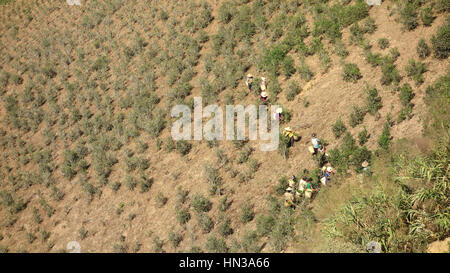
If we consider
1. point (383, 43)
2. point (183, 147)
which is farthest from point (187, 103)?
point (383, 43)

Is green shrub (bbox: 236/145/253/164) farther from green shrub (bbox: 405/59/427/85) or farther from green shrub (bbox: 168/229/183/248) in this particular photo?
green shrub (bbox: 405/59/427/85)

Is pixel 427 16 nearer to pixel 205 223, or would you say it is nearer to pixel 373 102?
pixel 373 102

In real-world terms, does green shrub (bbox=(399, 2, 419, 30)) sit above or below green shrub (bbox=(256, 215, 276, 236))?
above

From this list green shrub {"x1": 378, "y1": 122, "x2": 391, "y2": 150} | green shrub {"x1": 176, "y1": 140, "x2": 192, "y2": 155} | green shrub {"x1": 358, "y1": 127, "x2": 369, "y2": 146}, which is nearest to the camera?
green shrub {"x1": 378, "y1": 122, "x2": 391, "y2": 150}

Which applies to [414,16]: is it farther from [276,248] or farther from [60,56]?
[60,56]

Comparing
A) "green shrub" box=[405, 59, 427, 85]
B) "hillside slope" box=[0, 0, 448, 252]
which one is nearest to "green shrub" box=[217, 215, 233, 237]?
"hillside slope" box=[0, 0, 448, 252]

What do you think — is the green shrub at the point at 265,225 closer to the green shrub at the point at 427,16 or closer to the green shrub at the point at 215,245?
the green shrub at the point at 215,245
